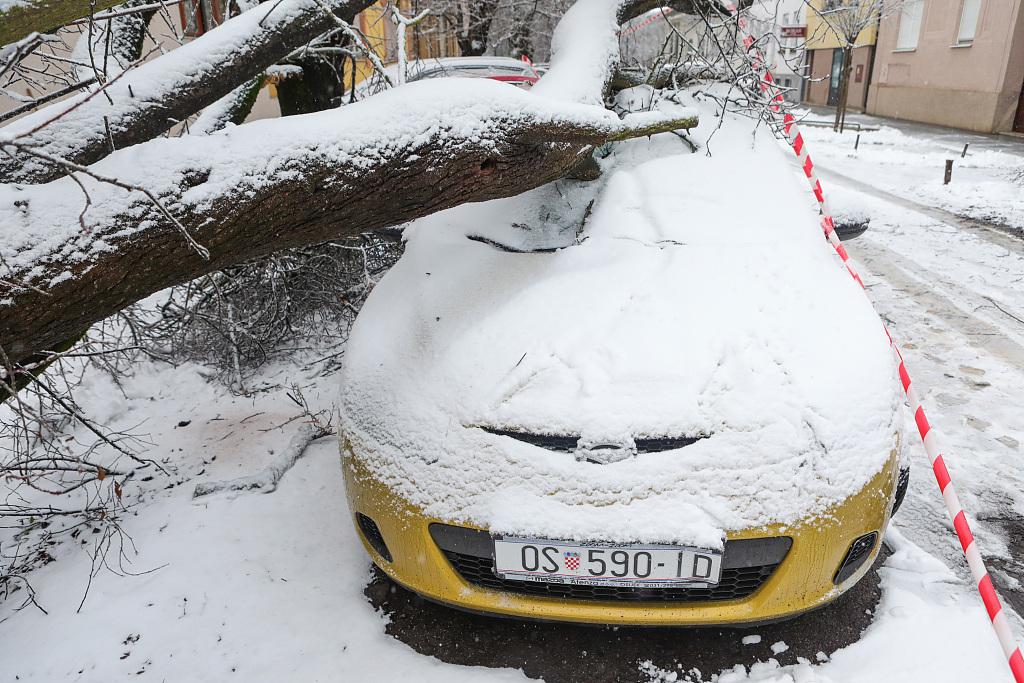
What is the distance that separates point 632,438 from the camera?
1.83m

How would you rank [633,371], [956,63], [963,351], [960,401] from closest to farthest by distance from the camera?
[633,371]
[960,401]
[963,351]
[956,63]

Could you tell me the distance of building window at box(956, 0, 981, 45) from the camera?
1452 cm

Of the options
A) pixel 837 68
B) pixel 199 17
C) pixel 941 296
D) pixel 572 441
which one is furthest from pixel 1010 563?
pixel 837 68

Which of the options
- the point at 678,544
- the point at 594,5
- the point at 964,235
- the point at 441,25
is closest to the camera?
the point at 678,544

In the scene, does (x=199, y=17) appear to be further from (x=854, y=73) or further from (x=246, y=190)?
(x=854, y=73)

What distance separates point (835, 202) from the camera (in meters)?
3.08

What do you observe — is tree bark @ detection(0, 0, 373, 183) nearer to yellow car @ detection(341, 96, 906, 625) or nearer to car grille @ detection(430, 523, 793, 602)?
yellow car @ detection(341, 96, 906, 625)

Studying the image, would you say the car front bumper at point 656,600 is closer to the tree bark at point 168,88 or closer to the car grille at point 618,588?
the car grille at point 618,588

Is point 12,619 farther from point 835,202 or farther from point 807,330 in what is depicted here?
point 835,202

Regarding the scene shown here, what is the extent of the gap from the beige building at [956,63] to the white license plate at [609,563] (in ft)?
54.4

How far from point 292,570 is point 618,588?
1281mm

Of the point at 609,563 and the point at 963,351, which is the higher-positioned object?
the point at 609,563

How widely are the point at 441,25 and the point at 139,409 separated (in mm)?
7294

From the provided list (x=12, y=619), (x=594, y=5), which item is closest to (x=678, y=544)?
(x=12, y=619)
